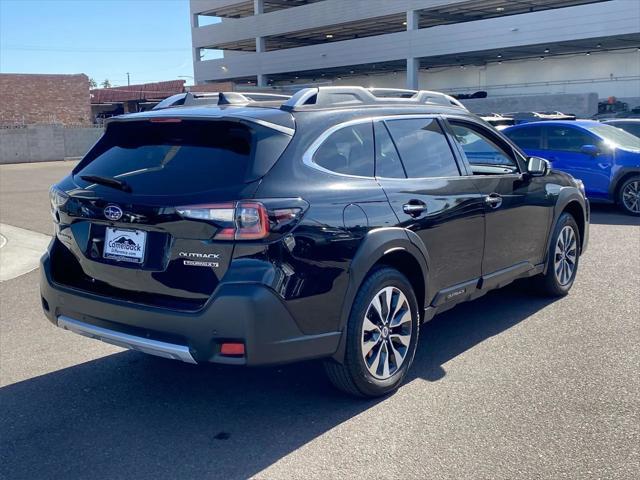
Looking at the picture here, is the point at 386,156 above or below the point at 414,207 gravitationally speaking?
above

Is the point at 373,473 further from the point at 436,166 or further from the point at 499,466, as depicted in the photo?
the point at 436,166

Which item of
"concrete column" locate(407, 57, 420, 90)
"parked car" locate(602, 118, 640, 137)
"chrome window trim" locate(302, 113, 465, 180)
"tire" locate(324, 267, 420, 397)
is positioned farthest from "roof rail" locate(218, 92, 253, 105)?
"concrete column" locate(407, 57, 420, 90)

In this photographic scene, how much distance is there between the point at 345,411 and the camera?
424 cm

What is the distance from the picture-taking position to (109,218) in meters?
3.97

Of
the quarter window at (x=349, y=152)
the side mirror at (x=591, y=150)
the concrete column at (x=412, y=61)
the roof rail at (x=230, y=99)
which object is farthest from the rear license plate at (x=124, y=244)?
the concrete column at (x=412, y=61)

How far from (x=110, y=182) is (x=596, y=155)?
33.1ft

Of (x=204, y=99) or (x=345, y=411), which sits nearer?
(x=345, y=411)

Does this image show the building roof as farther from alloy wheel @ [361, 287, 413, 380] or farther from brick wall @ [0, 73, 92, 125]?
alloy wheel @ [361, 287, 413, 380]

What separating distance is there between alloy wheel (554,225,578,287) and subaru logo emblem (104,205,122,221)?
13.7 ft

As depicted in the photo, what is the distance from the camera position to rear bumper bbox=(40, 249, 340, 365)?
3635 mm

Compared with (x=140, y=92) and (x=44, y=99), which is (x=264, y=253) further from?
(x=140, y=92)

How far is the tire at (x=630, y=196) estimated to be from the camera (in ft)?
38.9

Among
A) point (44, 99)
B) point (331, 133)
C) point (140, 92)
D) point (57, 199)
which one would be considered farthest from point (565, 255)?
point (140, 92)

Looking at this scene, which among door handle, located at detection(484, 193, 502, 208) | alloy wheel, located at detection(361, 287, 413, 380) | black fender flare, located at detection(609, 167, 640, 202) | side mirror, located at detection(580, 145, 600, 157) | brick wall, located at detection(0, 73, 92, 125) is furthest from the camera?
brick wall, located at detection(0, 73, 92, 125)
